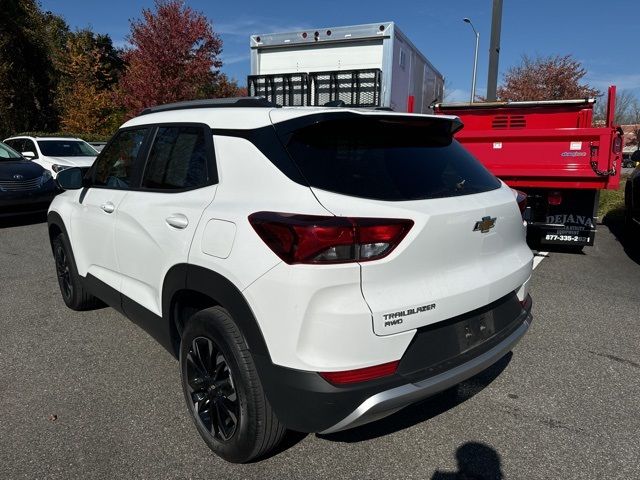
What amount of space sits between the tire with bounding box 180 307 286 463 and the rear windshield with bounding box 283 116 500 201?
790mm

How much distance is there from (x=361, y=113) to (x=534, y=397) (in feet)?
6.74

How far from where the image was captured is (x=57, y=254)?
458cm

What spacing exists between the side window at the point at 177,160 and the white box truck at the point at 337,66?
497 centimetres

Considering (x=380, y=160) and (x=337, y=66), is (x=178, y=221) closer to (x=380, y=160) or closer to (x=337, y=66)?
(x=380, y=160)

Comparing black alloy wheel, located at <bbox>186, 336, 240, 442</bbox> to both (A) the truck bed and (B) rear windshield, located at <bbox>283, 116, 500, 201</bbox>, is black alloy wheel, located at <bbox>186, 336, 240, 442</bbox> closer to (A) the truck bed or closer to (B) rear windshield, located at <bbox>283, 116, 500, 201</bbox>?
(B) rear windshield, located at <bbox>283, 116, 500, 201</bbox>

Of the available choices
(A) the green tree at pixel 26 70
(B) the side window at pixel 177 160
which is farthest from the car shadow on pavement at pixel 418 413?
(A) the green tree at pixel 26 70

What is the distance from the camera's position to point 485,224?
241 centimetres

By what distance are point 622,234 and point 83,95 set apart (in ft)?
76.9

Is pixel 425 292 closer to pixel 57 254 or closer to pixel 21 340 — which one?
pixel 21 340

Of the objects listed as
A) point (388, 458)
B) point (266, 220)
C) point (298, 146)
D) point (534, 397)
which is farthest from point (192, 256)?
point (534, 397)

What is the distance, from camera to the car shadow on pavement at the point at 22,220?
929cm

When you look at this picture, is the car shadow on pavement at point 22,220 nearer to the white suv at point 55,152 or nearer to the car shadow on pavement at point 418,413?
the white suv at point 55,152

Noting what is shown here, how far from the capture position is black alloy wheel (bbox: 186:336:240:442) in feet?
7.77

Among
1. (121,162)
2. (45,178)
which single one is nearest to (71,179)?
(121,162)
